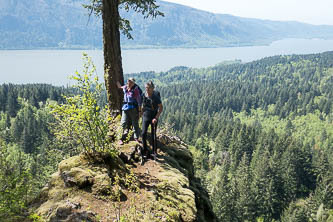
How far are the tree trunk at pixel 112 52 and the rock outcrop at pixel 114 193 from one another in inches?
106

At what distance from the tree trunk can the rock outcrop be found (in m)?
2.70

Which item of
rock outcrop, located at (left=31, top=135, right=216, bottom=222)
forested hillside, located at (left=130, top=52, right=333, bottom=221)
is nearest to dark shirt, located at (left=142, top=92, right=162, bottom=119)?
rock outcrop, located at (left=31, top=135, right=216, bottom=222)

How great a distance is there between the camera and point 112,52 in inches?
381

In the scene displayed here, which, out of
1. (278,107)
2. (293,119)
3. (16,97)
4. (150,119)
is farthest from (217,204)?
(278,107)

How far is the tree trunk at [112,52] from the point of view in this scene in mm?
9352

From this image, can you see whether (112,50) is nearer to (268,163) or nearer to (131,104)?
(131,104)

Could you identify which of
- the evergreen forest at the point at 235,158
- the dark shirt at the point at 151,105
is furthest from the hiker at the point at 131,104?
the evergreen forest at the point at 235,158

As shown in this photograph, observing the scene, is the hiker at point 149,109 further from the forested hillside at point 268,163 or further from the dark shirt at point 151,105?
the forested hillside at point 268,163

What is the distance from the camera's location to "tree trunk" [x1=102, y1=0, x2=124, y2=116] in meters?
9.35

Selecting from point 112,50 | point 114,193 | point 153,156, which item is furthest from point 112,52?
point 114,193

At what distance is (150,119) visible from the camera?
8422mm

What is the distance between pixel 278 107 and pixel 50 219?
197470 millimetres

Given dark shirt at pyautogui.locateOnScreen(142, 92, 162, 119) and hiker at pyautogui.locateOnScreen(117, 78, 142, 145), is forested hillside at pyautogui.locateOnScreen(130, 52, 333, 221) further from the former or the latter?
dark shirt at pyautogui.locateOnScreen(142, 92, 162, 119)

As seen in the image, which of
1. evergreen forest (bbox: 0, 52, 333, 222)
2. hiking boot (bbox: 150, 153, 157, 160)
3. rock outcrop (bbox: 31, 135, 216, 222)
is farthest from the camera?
evergreen forest (bbox: 0, 52, 333, 222)
